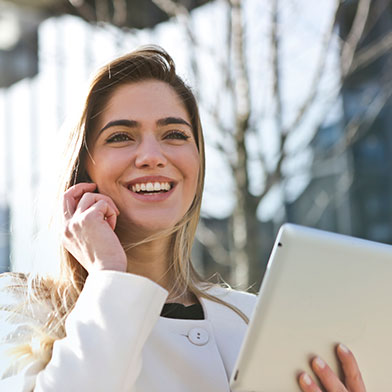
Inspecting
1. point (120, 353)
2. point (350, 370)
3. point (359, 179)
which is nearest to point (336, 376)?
point (350, 370)

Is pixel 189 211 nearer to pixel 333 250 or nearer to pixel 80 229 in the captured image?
pixel 80 229

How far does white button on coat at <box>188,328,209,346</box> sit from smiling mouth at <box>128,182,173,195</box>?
412 mm

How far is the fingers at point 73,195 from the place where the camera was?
5.77 ft

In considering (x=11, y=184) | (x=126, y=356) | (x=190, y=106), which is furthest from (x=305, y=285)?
(x=11, y=184)

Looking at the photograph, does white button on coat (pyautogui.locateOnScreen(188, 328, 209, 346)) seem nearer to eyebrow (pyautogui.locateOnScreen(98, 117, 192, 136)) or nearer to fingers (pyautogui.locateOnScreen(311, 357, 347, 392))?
fingers (pyautogui.locateOnScreen(311, 357, 347, 392))

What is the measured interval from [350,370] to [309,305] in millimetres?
205

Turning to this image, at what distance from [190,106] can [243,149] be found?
6.78 ft

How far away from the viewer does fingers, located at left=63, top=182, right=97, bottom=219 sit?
1759 millimetres

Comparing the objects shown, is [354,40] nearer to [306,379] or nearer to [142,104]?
[142,104]

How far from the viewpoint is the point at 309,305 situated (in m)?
1.30

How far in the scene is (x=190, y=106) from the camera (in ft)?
7.13

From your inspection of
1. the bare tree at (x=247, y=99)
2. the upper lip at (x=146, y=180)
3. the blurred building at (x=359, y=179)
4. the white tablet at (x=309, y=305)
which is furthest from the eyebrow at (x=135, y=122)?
the blurred building at (x=359, y=179)

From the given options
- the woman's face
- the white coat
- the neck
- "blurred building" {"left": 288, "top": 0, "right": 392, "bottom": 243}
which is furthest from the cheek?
"blurred building" {"left": 288, "top": 0, "right": 392, "bottom": 243}

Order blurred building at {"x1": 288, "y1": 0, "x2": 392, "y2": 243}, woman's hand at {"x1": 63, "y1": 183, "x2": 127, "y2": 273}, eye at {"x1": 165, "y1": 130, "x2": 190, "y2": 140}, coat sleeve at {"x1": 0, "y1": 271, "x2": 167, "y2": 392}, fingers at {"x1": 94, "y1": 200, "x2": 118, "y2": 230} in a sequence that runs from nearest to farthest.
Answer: coat sleeve at {"x1": 0, "y1": 271, "x2": 167, "y2": 392} → woman's hand at {"x1": 63, "y1": 183, "x2": 127, "y2": 273} → fingers at {"x1": 94, "y1": 200, "x2": 118, "y2": 230} → eye at {"x1": 165, "y1": 130, "x2": 190, "y2": 140} → blurred building at {"x1": 288, "y1": 0, "x2": 392, "y2": 243}
